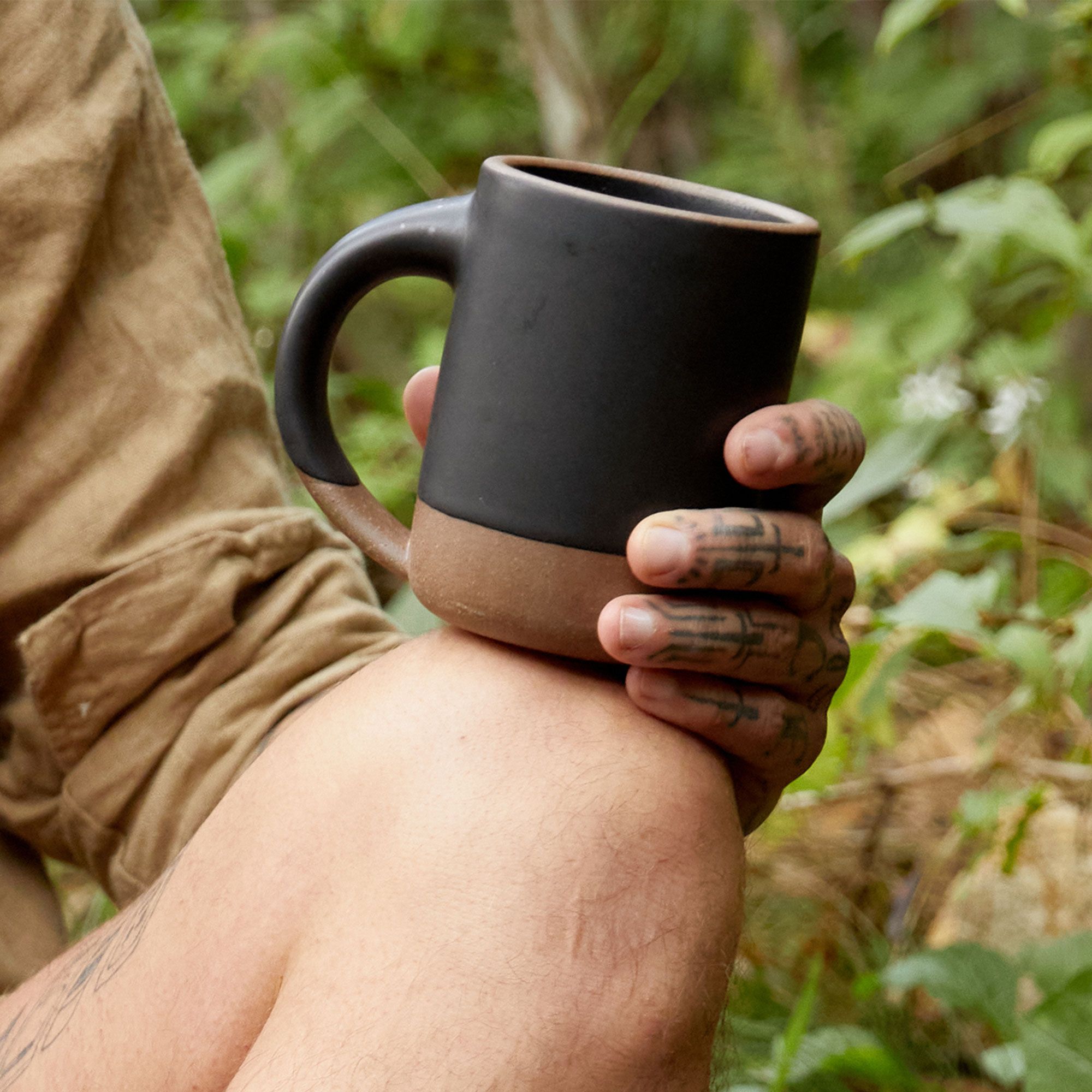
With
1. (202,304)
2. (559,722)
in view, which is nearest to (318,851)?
(559,722)

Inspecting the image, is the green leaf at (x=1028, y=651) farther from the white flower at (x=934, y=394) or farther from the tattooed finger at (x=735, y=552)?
the white flower at (x=934, y=394)

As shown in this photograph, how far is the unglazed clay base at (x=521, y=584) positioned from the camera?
601 millimetres

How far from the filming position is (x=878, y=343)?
2432 millimetres

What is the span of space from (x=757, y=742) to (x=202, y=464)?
19.7 inches

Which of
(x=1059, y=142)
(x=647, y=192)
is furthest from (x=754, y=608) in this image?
(x=1059, y=142)

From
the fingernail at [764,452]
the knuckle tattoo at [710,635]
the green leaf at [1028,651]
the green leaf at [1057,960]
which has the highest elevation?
the fingernail at [764,452]

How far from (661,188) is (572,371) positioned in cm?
16

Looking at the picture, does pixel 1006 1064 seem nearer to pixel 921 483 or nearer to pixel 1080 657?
pixel 1080 657

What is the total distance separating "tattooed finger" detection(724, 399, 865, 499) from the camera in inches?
23.7

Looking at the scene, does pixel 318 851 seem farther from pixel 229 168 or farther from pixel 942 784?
pixel 229 168

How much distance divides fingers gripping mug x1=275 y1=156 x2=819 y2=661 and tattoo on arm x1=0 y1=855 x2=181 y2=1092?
0.27m

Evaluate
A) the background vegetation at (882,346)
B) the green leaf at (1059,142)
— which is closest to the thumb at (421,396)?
the background vegetation at (882,346)

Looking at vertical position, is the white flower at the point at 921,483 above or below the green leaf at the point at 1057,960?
below

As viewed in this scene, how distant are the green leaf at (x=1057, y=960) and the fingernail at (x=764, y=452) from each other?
0.83 metres
